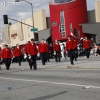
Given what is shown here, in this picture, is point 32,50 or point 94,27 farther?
point 94,27

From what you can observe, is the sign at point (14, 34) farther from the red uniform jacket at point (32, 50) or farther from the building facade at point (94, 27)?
the red uniform jacket at point (32, 50)

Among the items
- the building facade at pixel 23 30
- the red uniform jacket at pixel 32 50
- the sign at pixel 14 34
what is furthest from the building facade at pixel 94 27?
the red uniform jacket at pixel 32 50

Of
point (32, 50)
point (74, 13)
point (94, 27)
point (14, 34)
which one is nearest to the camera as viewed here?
point (32, 50)

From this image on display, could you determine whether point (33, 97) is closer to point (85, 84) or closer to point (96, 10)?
point (85, 84)

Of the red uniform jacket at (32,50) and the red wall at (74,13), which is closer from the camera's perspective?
the red uniform jacket at (32,50)

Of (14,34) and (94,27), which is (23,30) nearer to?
(14,34)

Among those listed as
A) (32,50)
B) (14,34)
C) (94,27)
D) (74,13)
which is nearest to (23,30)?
(14,34)

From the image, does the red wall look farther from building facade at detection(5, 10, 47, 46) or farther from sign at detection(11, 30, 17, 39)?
sign at detection(11, 30, 17, 39)

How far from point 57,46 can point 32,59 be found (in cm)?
661

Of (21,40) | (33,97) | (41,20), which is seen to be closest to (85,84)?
(33,97)

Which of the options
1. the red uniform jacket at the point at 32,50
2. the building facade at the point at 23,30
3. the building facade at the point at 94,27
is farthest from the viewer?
the building facade at the point at 23,30

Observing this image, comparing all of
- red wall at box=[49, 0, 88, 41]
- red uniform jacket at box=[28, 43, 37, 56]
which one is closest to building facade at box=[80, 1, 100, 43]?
red wall at box=[49, 0, 88, 41]

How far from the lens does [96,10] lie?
5694 centimetres

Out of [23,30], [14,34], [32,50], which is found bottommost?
[32,50]
